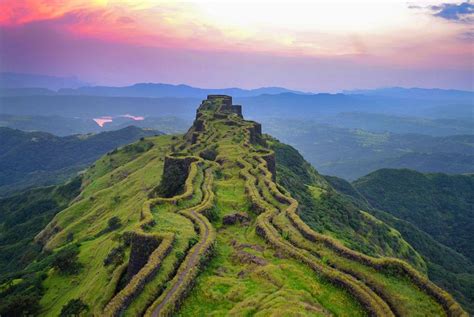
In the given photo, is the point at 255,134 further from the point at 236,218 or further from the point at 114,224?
the point at 236,218

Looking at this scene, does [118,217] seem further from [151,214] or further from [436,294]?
[436,294]

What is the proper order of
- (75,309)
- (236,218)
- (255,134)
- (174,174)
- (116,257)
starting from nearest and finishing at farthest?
(236,218)
(75,309)
(116,257)
(174,174)
(255,134)

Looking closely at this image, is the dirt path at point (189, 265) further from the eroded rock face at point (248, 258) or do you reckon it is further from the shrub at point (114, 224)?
the shrub at point (114, 224)

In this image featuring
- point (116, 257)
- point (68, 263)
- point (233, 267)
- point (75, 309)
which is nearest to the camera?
point (233, 267)

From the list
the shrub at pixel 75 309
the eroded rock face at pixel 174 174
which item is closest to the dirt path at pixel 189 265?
the shrub at pixel 75 309

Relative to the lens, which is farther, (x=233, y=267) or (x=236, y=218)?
(x=236, y=218)

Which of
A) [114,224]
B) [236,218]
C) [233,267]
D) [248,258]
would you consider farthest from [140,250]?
[114,224]

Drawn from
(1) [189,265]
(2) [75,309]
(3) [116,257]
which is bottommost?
(2) [75,309]

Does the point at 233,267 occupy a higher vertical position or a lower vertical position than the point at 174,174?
lower

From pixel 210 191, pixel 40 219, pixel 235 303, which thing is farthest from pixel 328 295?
pixel 40 219

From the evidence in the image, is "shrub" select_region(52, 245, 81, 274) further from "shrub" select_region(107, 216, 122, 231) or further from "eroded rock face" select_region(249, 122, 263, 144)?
"eroded rock face" select_region(249, 122, 263, 144)
